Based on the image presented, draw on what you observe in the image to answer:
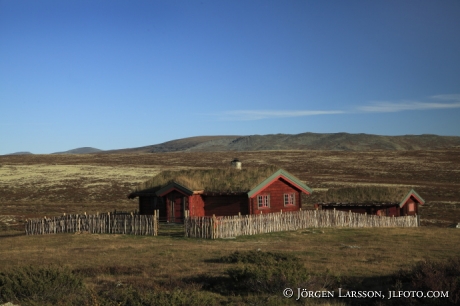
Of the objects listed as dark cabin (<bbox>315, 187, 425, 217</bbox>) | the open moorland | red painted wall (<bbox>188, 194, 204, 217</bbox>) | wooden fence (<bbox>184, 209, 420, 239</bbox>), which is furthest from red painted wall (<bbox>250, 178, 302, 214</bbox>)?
the open moorland

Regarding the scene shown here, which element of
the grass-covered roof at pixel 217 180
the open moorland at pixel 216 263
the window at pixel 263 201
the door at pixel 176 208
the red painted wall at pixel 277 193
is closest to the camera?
the open moorland at pixel 216 263

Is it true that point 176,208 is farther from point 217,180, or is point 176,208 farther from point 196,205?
point 217,180

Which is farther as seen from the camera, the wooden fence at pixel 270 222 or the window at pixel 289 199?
the window at pixel 289 199

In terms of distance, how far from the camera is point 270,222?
27.8m

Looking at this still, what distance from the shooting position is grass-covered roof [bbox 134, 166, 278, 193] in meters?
32.6

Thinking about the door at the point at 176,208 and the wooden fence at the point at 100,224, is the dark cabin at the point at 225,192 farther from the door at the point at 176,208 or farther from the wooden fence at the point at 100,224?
the wooden fence at the point at 100,224

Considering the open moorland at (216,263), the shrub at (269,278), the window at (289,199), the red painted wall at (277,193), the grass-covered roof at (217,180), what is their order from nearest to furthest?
the open moorland at (216,263), the shrub at (269,278), the grass-covered roof at (217,180), the red painted wall at (277,193), the window at (289,199)

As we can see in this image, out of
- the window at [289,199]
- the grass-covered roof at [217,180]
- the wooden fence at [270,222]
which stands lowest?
the wooden fence at [270,222]

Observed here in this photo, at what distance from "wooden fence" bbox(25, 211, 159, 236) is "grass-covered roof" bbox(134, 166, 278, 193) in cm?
433

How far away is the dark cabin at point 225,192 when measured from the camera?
32.5m

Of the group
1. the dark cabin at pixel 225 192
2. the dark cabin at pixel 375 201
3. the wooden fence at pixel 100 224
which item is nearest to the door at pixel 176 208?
the dark cabin at pixel 225 192

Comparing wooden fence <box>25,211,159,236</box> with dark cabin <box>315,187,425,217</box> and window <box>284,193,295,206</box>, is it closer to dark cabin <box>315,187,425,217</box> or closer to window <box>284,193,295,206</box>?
window <box>284,193,295,206</box>

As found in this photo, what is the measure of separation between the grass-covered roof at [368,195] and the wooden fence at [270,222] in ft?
9.24

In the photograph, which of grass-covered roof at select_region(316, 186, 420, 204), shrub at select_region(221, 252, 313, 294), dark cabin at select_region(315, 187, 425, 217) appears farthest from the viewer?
grass-covered roof at select_region(316, 186, 420, 204)
